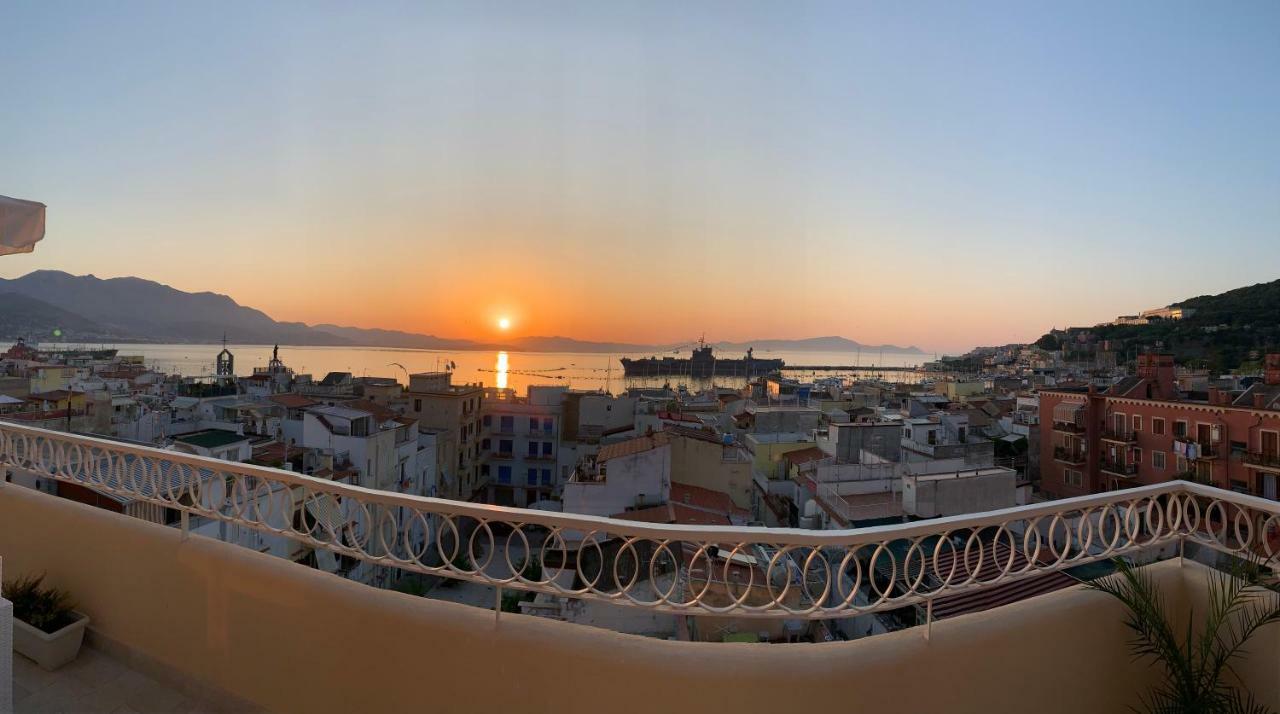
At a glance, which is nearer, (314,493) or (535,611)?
(314,493)

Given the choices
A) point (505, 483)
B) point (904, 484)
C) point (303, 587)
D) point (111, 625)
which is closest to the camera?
point (303, 587)

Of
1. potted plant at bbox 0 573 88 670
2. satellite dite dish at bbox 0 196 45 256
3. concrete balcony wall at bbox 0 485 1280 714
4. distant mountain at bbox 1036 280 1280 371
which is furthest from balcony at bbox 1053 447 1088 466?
distant mountain at bbox 1036 280 1280 371

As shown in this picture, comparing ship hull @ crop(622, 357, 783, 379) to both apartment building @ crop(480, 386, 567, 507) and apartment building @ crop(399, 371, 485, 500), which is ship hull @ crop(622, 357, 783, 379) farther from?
apartment building @ crop(399, 371, 485, 500)

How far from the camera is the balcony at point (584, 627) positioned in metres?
2.09

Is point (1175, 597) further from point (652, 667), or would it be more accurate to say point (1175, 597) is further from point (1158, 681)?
point (652, 667)

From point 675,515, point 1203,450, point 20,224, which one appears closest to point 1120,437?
point 1203,450

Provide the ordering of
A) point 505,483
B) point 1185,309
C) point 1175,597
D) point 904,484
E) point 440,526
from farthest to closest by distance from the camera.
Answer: point 1185,309 < point 505,483 < point 904,484 < point 1175,597 < point 440,526

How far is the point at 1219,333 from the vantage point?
57.8 meters

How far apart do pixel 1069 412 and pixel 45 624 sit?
3225 cm

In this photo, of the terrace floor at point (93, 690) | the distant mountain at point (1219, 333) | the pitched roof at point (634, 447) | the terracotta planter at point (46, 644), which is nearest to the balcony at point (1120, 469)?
the pitched roof at point (634, 447)

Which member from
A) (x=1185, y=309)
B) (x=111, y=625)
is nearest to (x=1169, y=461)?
(x=111, y=625)

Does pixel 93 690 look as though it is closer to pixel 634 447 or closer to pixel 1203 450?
pixel 634 447

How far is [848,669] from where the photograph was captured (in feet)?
6.94

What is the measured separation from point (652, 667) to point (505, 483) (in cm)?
2757
